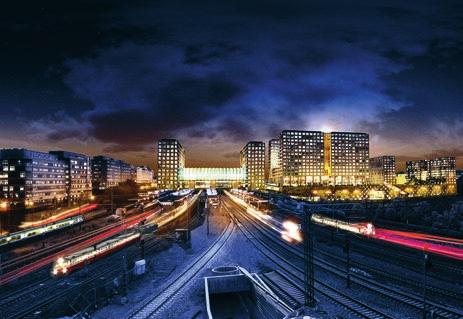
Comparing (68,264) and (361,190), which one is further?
(361,190)

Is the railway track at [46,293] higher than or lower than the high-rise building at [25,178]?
lower

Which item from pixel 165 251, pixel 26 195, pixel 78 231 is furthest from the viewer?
pixel 26 195

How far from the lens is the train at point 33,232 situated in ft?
130

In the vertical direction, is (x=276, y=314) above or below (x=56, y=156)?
below

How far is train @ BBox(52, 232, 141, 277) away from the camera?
28.2 metres

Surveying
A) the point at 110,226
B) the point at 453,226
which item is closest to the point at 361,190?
the point at 453,226

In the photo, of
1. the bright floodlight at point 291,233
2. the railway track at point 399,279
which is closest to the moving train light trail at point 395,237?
the bright floodlight at point 291,233

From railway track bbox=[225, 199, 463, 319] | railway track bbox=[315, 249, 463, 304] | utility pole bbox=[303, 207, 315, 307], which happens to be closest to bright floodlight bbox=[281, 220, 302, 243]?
railway track bbox=[315, 249, 463, 304]

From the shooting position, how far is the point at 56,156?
119562mm

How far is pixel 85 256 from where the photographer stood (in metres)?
30.7

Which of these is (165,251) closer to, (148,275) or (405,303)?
(148,275)

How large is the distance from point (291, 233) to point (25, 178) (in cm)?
8815

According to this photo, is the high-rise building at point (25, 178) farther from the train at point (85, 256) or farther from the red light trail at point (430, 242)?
the red light trail at point (430, 242)

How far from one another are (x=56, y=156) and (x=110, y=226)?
7905 centimetres
